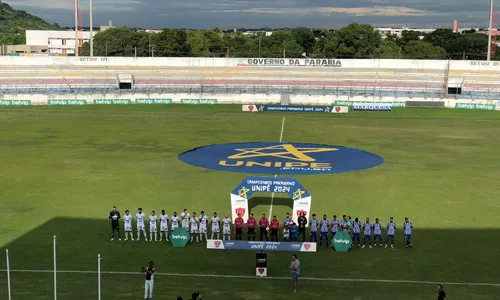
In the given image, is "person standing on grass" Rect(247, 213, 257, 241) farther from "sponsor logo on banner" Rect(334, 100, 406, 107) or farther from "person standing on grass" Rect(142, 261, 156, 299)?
"sponsor logo on banner" Rect(334, 100, 406, 107)

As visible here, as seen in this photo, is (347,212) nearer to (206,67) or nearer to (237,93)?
(237,93)

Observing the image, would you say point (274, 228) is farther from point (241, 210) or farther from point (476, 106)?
point (476, 106)

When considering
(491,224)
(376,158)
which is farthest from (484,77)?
(491,224)

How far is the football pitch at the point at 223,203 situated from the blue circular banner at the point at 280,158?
1.18 m

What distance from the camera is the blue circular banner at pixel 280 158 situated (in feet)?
120

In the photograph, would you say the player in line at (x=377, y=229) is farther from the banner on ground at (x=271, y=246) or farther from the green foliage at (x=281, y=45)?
the green foliage at (x=281, y=45)

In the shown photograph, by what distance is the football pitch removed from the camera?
19.3 metres

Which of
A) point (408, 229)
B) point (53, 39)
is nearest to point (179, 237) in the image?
point (408, 229)

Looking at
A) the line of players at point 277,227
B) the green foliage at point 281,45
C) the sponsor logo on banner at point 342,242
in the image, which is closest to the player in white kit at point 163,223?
the line of players at point 277,227

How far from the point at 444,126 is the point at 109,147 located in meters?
29.8

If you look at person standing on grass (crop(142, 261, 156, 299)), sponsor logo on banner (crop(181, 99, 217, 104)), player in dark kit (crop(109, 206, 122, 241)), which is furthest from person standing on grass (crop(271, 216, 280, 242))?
sponsor logo on banner (crop(181, 99, 217, 104))

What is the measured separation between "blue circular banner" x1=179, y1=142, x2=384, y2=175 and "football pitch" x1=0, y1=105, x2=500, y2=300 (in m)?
1.18

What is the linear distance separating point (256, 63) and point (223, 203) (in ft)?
180

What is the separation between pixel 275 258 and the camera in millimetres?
21797
